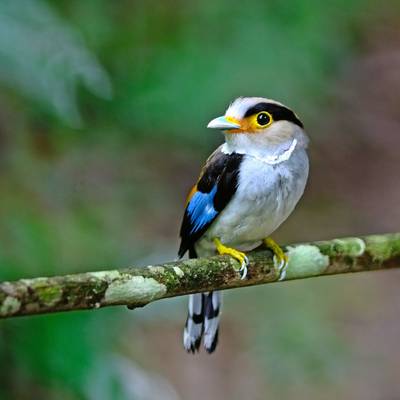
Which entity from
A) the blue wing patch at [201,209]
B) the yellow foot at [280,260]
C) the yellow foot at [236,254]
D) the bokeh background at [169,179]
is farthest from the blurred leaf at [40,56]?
the yellow foot at [280,260]

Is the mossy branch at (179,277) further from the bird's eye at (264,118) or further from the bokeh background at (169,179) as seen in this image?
the bokeh background at (169,179)

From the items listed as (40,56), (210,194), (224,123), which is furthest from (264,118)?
(40,56)

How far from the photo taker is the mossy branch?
220 centimetres

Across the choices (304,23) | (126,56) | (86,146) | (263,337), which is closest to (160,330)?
(263,337)

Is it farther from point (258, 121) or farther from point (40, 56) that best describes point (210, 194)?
point (40, 56)

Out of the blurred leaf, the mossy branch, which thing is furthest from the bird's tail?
the blurred leaf

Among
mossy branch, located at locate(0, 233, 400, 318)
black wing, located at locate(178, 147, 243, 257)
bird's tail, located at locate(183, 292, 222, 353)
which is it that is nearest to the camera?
mossy branch, located at locate(0, 233, 400, 318)

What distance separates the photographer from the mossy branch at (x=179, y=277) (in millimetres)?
2195

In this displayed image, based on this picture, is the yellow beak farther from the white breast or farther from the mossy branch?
the mossy branch

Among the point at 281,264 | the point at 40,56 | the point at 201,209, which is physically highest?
the point at 40,56

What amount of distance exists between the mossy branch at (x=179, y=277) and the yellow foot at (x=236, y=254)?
27 millimetres

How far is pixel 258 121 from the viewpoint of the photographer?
321 cm

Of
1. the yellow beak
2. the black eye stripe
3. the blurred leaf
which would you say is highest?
the blurred leaf

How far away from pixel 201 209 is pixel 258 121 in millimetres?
412
